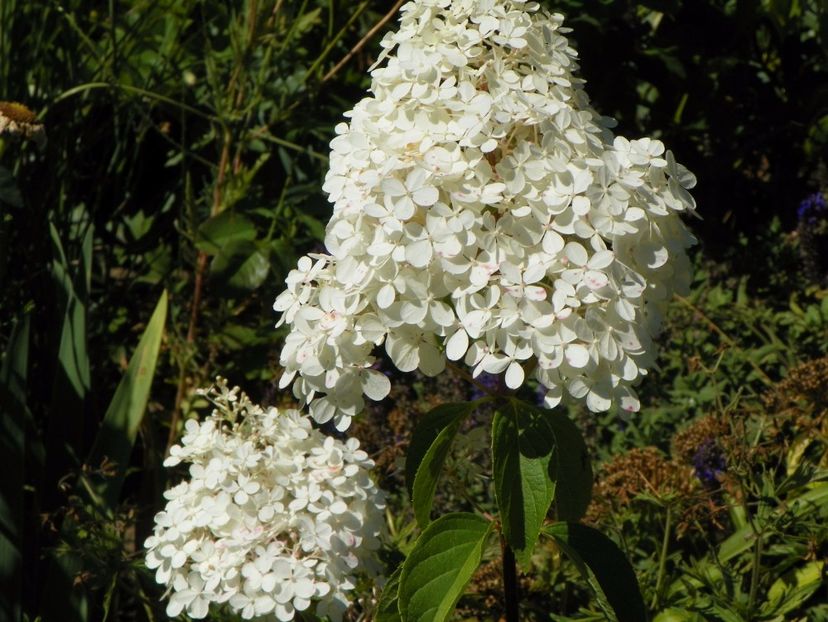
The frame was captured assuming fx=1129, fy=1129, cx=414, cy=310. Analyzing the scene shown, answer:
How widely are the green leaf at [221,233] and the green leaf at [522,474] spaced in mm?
1236

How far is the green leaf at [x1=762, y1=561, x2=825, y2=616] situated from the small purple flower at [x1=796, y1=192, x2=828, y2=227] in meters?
1.07

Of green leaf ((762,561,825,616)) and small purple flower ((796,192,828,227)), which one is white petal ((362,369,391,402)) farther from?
small purple flower ((796,192,828,227))

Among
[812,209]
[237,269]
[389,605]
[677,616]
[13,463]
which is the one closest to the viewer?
[389,605]

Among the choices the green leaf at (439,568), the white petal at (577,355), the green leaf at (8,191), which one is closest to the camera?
the white petal at (577,355)

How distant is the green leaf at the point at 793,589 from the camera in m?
1.70

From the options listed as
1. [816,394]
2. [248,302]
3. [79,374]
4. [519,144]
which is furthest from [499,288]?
[248,302]

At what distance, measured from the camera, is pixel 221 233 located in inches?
93.1

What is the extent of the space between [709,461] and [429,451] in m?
0.92

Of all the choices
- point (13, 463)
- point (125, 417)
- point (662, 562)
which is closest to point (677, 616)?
point (662, 562)

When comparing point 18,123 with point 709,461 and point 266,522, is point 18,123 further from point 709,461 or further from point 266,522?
point 709,461

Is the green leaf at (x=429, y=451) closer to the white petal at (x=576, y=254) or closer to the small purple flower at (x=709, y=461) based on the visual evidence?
the white petal at (x=576, y=254)

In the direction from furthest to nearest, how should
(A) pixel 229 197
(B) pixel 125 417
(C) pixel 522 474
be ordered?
1. (A) pixel 229 197
2. (B) pixel 125 417
3. (C) pixel 522 474

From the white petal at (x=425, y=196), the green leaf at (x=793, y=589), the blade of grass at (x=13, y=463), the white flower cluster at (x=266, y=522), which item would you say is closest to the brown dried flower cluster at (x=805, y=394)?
the green leaf at (x=793, y=589)

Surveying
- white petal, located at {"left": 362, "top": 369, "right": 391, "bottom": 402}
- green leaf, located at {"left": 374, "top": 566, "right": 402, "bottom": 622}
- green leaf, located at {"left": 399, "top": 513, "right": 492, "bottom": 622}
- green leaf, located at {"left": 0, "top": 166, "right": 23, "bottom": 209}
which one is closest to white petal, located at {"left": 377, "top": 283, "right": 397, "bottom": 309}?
white petal, located at {"left": 362, "top": 369, "right": 391, "bottom": 402}
